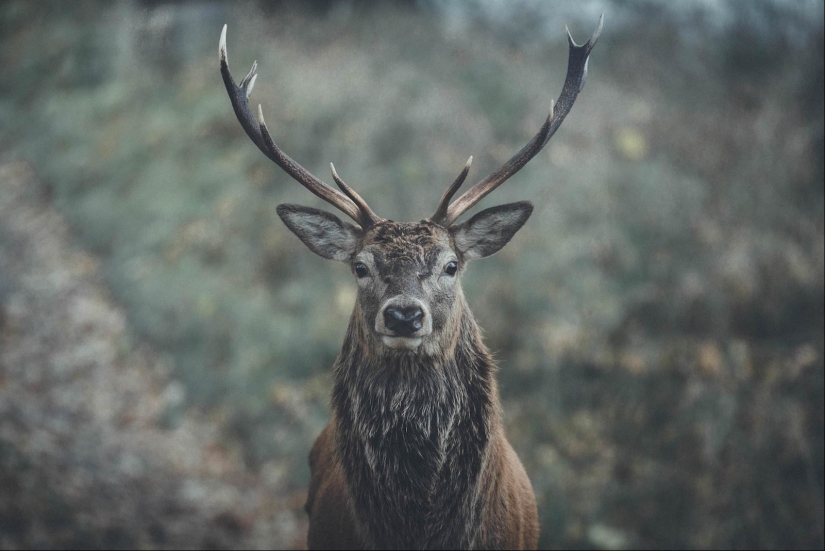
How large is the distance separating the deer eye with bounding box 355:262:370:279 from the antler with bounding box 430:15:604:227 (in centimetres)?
49

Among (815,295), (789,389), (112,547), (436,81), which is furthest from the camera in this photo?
(436,81)

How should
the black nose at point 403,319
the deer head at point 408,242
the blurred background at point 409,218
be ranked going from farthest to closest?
1. the blurred background at point 409,218
2. the deer head at point 408,242
3. the black nose at point 403,319

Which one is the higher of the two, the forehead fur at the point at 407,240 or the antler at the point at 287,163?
the antler at the point at 287,163

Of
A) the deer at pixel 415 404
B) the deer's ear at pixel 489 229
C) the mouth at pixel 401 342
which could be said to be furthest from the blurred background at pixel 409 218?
the mouth at pixel 401 342

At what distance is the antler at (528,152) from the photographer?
3.51m

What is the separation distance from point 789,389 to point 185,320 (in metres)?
6.90

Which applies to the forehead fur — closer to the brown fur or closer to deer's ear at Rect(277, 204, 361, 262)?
the brown fur

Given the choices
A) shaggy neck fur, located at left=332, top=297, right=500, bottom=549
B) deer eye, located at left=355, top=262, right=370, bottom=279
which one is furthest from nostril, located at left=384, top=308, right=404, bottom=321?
deer eye, located at left=355, top=262, right=370, bottom=279

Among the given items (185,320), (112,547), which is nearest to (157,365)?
(185,320)

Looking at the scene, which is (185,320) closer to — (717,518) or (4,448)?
(4,448)

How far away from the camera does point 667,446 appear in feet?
20.0

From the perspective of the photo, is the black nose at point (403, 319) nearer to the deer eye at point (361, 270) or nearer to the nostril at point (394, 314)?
the nostril at point (394, 314)

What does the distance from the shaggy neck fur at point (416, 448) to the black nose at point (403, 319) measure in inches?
8.6

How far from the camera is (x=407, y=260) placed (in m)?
3.30
